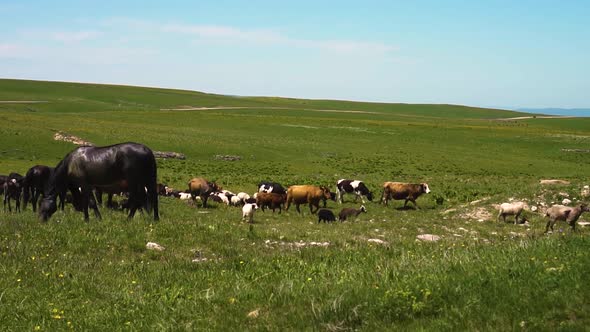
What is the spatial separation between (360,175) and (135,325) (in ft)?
125

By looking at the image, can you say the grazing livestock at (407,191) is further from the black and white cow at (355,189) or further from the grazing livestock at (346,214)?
the grazing livestock at (346,214)

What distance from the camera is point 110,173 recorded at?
16.3 m

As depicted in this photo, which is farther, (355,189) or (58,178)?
(355,189)

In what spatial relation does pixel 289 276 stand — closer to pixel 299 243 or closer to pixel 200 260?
pixel 200 260

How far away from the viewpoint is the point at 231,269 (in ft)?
32.1

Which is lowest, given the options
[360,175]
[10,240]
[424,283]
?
[360,175]

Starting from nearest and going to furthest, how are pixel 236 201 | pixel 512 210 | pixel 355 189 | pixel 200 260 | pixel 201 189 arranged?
pixel 200 260 < pixel 512 210 < pixel 201 189 < pixel 236 201 < pixel 355 189

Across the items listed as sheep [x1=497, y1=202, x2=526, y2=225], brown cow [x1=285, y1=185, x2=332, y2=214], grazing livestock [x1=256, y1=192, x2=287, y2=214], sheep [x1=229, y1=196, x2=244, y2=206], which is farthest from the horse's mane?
sheep [x1=497, y1=202, x2=526, y2=225]

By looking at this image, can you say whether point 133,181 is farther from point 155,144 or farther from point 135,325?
point 155,144

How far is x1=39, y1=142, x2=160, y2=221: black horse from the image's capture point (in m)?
16.2

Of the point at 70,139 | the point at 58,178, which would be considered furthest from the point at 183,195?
the point at 70,139

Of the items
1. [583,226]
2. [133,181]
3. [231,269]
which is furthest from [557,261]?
[583,226]

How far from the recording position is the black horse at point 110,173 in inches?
637

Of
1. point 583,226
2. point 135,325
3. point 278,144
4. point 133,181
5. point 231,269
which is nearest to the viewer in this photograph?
point 135,325
